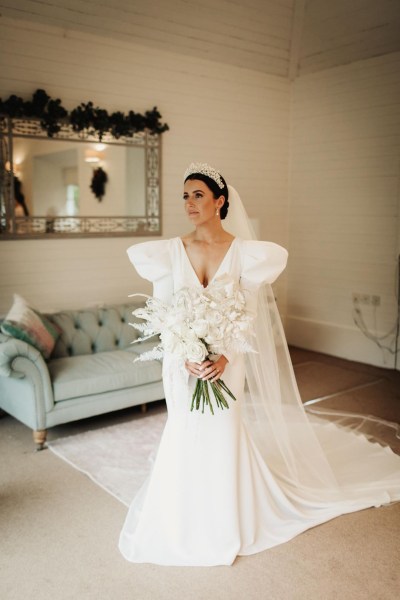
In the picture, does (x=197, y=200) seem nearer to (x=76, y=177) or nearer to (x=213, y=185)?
(x=213, y=185)

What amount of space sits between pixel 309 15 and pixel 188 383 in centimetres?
497

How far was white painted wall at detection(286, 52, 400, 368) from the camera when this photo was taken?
244 inches

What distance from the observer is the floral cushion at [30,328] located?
13.5 feet

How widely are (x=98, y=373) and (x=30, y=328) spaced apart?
1.97 ft

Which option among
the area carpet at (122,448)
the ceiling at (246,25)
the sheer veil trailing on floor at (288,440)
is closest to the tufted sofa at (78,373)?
the area carpet at (122,448)

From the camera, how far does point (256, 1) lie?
5.84 metres

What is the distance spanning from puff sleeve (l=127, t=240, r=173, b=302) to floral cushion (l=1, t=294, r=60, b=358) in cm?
161

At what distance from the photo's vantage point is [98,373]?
4.36 metres

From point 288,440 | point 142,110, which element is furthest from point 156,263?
point 142,110

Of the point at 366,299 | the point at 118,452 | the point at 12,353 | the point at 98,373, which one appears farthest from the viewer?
the point at 366,299

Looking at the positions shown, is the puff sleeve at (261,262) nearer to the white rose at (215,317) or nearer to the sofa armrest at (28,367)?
the white rose at (215,317)

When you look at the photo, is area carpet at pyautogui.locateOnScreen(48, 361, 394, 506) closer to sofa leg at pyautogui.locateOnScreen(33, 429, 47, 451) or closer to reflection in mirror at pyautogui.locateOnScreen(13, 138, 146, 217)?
sofa leg at pyautogui.locateOnScreen(33, 429, 47, 451)

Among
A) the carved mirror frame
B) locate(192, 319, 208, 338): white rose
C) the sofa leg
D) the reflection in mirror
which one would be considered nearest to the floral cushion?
the sofa leg

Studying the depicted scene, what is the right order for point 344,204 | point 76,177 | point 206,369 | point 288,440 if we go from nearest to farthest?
point 206,369 < point 288,440 < point 76,177 < point 344,204
